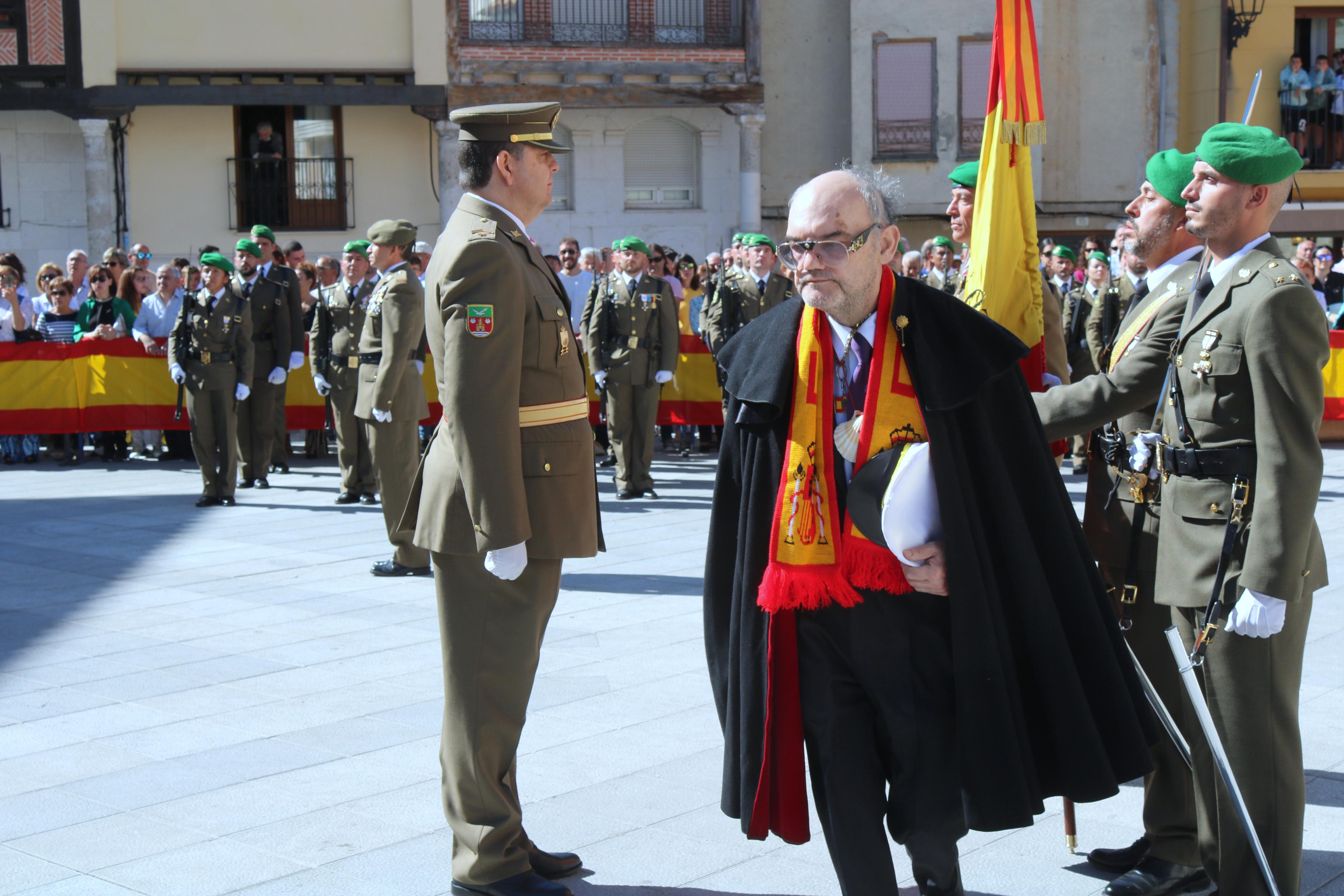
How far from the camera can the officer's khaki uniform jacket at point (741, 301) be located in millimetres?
13547

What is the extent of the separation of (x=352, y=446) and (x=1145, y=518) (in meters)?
8.34

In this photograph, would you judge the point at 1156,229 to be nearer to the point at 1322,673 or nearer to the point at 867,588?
the point at 867,588

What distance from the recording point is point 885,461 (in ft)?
10.1

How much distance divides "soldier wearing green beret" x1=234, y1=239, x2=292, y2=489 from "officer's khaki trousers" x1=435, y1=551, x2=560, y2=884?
9.04 meters

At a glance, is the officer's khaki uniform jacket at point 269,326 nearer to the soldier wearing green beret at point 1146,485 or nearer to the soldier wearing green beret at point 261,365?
the soldier wearing green beret at point 261,365

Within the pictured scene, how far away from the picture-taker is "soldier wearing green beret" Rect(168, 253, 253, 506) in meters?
11.5

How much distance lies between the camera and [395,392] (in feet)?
28.3

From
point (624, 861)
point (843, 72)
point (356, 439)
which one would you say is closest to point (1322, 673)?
point (624, 861)

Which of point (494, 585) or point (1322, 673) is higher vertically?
point (494, 585)

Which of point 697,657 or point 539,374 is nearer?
point 539,374

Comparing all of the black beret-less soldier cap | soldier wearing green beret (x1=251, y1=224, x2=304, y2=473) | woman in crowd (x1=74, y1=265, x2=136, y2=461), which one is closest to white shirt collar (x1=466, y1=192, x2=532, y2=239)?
the black beret-less soldier cap

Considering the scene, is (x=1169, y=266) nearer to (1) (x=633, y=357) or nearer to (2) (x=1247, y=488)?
(2) (x=1247, y=488)

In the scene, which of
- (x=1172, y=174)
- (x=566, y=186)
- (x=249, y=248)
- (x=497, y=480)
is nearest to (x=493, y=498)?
(x=497, y=480)

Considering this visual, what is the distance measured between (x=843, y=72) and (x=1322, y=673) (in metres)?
21.3
